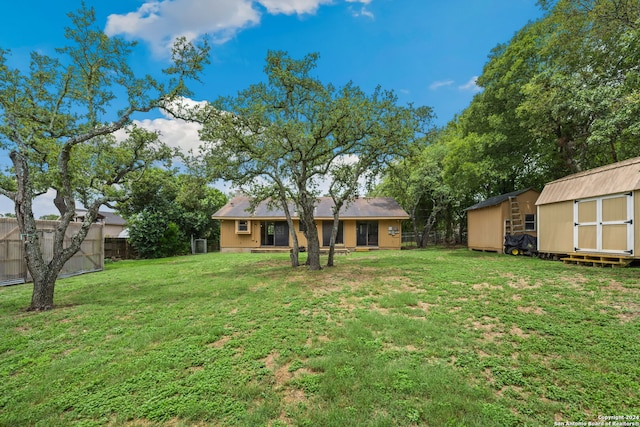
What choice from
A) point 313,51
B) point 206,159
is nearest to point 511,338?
point 313,51

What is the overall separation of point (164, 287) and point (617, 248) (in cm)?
1255

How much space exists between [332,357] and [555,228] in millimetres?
10792

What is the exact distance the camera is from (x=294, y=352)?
3.54 meters

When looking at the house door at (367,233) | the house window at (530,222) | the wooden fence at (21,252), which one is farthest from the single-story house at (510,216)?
the wooden fence at (21,252)

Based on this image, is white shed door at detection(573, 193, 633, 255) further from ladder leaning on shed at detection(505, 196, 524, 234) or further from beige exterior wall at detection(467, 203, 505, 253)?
beige exterior wall at detection(467, 203, 505, 253)

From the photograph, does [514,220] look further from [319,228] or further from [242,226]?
[242,226]

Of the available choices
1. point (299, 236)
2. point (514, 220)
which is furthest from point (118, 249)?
point (514, 220)

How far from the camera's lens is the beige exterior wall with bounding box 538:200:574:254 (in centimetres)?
946

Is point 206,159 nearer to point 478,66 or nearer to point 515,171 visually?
point 478,66

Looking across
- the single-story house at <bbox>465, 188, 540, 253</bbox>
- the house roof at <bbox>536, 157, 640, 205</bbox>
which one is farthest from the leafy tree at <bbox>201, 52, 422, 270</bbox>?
the single-story house at <bbox>465, 188, 540, 253</bbox>

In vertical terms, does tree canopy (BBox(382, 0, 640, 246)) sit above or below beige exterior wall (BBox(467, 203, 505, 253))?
above

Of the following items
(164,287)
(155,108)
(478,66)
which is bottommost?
(164,287)

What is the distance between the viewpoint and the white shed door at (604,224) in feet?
24.8

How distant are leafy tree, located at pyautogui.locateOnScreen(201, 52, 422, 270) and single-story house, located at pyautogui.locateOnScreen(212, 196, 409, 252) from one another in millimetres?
9471
